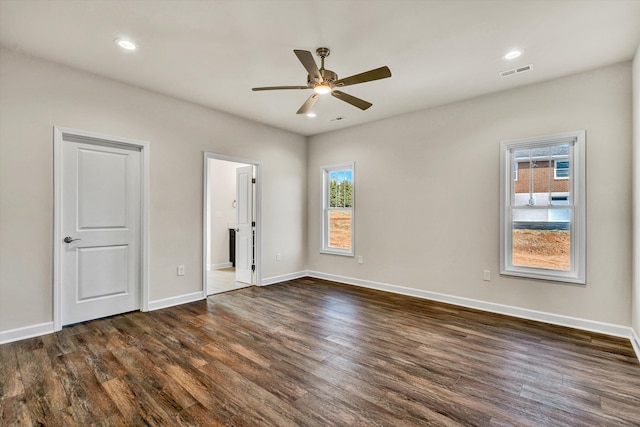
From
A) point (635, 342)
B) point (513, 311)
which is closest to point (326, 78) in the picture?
point (513, 311)

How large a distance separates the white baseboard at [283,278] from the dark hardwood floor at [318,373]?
62.3 inches

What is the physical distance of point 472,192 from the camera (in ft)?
13.5

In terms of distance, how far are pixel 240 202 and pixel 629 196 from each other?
529 cm

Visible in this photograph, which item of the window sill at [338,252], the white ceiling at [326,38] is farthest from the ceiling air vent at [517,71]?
the window sill at [338,252]

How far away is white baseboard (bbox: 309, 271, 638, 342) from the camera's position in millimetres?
3201

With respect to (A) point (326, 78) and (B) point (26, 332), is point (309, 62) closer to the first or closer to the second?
(A) point (326, 78)

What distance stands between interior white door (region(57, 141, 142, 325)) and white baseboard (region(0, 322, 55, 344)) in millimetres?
178

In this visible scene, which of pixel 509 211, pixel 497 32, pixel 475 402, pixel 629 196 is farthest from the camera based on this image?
pixel 509 211

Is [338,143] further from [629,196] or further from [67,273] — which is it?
[67,273]

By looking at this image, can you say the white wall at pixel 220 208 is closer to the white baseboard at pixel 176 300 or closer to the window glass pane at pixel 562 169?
the white baseboard at pixel 176 300

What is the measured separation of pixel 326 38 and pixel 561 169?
10.1 feet

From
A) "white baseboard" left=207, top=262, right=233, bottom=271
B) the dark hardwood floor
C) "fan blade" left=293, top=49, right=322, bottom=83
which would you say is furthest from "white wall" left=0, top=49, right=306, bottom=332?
"fan blade" left=293, top=49, right=322, bottom=83

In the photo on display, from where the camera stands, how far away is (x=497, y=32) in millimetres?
2611

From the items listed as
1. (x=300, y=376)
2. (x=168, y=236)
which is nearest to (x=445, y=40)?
(x=300, y=376)
